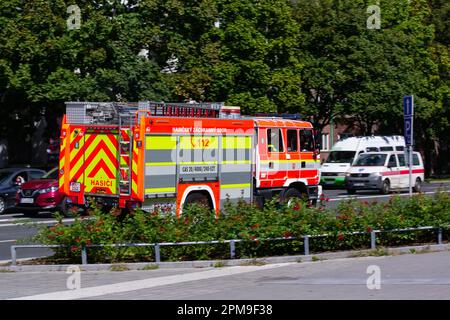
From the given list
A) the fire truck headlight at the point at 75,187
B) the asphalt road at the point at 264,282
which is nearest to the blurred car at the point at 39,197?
the fire truck headlight at the point at 75,187

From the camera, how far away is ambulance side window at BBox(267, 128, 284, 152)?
22.0m

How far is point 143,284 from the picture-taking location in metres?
12.1

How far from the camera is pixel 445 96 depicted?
169 ft

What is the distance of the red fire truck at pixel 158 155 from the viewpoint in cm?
1802

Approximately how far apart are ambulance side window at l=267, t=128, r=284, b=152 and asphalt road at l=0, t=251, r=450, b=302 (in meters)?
7.99

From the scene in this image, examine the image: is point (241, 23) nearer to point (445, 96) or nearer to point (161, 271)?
point (445, 96)

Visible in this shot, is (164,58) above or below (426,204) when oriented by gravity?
above

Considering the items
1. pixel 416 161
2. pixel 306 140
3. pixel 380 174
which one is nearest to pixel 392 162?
pixel 380 174

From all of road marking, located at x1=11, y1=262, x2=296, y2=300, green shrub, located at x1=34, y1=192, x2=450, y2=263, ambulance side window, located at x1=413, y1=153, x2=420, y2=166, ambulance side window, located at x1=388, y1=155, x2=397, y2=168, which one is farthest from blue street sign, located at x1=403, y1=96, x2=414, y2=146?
ambulance side window, located at x1=413, y1=153, x2=420, y2=166

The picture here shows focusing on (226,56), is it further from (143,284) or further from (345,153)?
(143,284)

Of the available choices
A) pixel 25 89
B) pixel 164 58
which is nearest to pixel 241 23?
pixel 164 58
